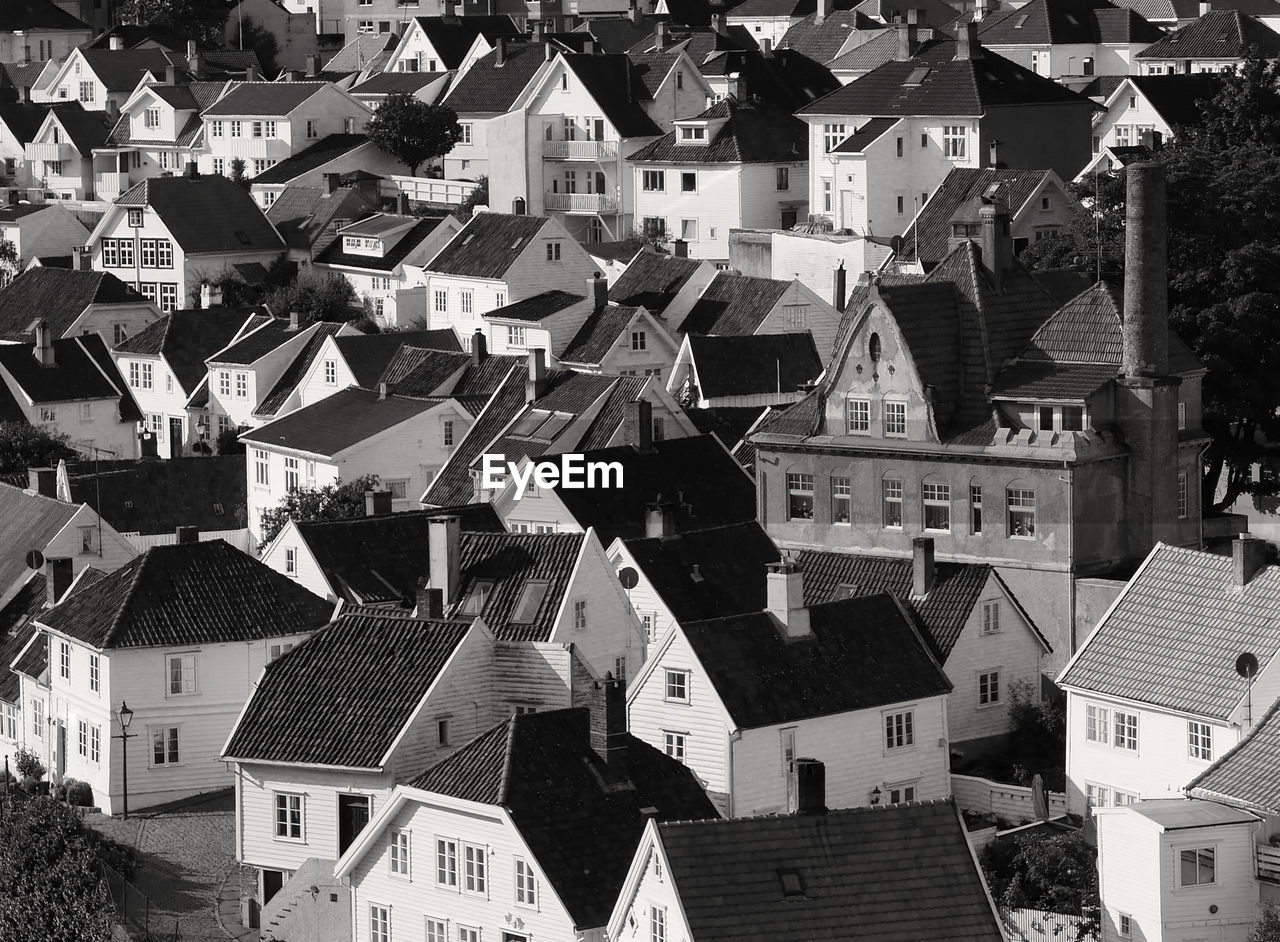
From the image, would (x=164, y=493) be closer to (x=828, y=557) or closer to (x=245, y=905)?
(x=828, y=557)

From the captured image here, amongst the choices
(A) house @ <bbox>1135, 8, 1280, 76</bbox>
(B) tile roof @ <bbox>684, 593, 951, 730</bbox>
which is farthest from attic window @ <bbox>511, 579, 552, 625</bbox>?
(A) house @ <bbox>1135, 8, 1280, 76</bbox>

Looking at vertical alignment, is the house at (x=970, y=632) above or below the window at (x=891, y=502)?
below

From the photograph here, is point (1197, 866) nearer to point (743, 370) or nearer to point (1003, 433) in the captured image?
point (1003, 433)

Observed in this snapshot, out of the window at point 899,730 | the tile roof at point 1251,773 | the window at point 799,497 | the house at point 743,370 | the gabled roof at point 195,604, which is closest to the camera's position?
the tile roof at point 1251,773

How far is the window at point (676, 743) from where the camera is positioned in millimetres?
62653

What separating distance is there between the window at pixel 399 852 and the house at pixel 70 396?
58.9 meters

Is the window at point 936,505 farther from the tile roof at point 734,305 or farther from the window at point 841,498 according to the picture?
the tile roof at point 734,305

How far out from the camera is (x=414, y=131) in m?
140

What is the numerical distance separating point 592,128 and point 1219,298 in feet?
166

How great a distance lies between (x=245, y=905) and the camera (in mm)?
62031

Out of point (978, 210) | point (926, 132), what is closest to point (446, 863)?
point (978, 210)

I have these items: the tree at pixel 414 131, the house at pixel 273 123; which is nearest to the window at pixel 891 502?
the tree at pixel 414 131

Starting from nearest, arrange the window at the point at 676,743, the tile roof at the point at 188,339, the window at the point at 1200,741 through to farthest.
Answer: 1. the window at the point at 1200,741
2. the window at the point at 676,743
3. the tile roof at the point at 188,339

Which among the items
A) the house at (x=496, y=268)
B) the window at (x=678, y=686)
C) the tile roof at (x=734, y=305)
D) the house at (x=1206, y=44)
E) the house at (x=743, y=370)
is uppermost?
the house at (x=1206, y=44)
